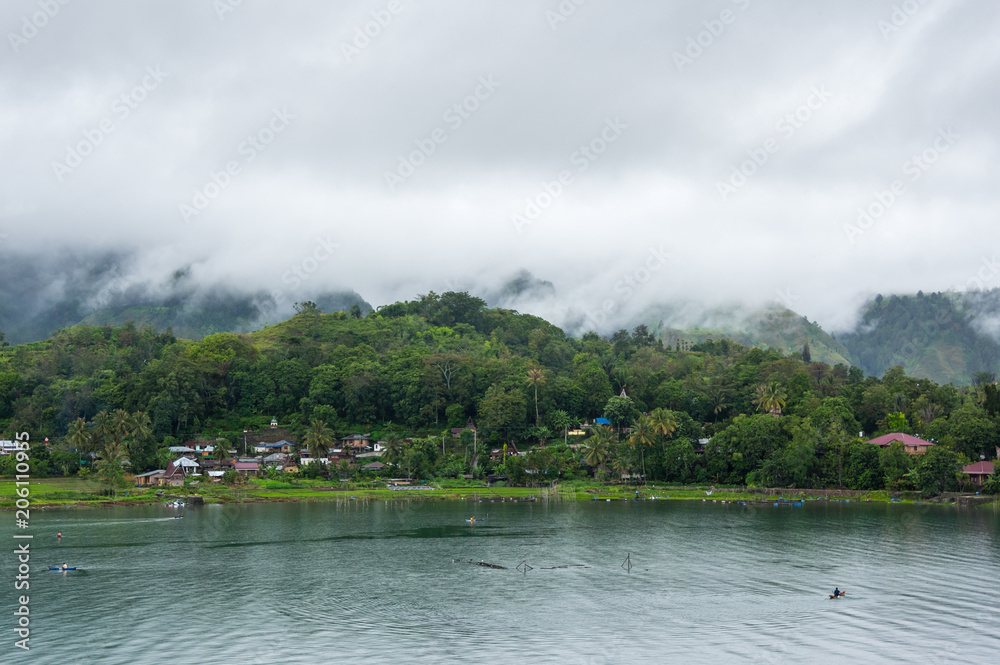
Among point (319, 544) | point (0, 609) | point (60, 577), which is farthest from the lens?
point (319, 544)

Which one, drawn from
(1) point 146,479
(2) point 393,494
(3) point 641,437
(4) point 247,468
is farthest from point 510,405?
(1) point 146,479

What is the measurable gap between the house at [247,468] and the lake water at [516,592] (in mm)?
37151

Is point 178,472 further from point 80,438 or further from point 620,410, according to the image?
point 620,410

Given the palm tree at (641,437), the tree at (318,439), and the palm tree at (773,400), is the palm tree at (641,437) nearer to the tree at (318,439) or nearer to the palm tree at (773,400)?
the palm tree at (773,400)

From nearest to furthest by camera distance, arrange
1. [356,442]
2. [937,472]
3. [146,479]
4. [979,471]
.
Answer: [937,472], [979,471], [146,479], [356,442]

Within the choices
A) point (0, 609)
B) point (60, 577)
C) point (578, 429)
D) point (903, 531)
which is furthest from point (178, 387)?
point (903, 531)

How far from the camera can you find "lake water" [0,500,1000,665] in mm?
36625

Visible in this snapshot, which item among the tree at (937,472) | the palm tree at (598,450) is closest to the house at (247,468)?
the palm tree at (598,450)

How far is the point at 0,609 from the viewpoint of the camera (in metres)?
42.9

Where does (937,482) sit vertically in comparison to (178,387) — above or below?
below

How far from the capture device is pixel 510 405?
134625 mm

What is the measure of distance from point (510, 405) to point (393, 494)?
31910mm

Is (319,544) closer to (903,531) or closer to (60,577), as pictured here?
(60,577)

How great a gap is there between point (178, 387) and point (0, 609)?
340ft
